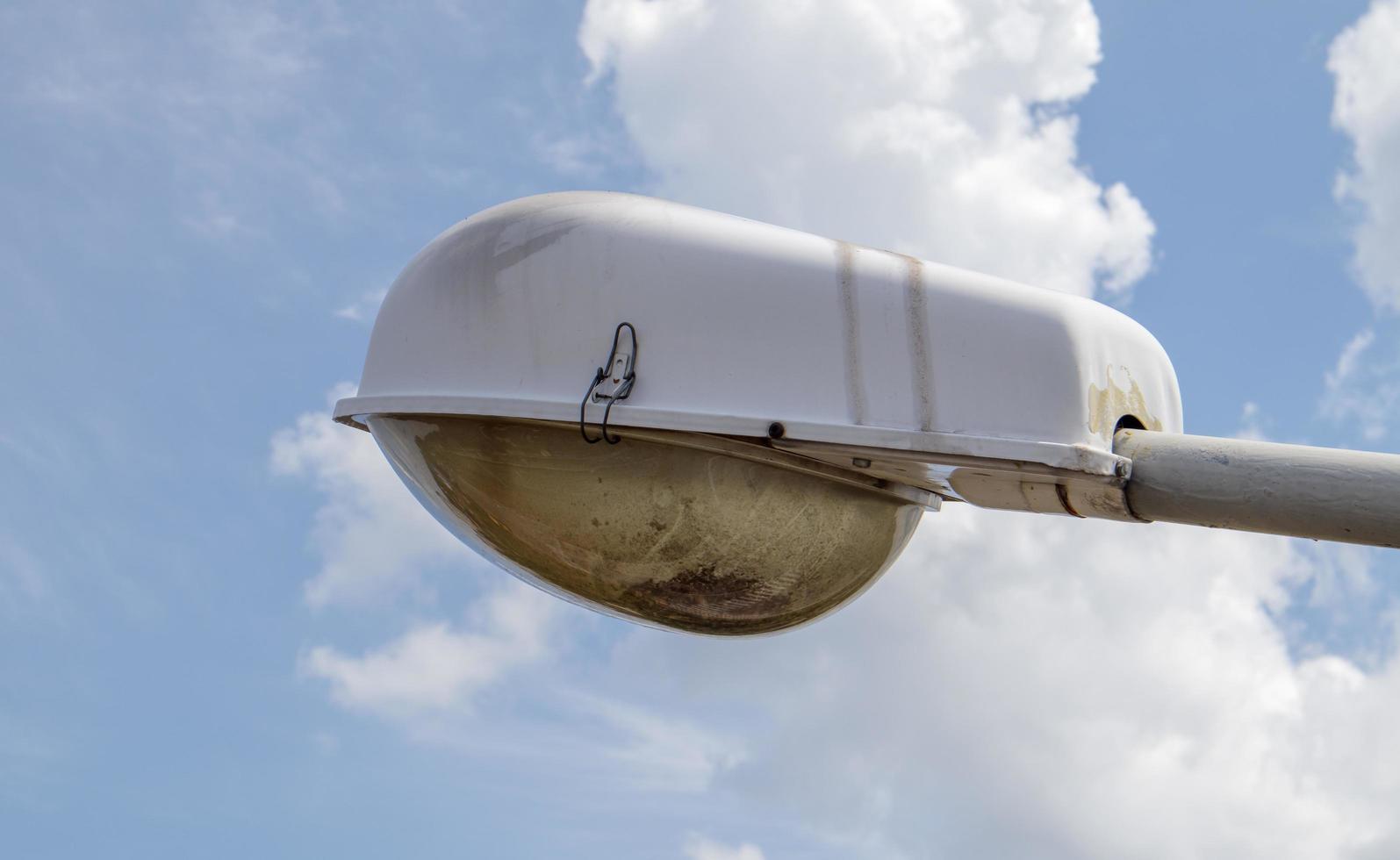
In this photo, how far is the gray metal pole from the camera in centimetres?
430

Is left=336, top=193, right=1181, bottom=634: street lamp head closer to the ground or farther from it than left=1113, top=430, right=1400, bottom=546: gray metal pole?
farther from it

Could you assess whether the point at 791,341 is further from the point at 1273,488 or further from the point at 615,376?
the point at 1273,488

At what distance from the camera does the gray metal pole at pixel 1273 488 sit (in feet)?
14.1

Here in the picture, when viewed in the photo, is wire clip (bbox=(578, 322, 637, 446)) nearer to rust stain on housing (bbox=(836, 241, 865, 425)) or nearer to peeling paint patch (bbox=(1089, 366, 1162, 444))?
rust stain on housing (bbox=(836, 241, 865, 425))

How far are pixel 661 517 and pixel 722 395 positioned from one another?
0.52m

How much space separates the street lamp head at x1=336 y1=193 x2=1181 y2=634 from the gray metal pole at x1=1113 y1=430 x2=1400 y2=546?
15 cm

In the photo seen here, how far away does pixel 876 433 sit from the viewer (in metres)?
4.71

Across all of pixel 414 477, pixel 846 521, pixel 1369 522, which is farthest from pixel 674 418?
pixel 1369 522

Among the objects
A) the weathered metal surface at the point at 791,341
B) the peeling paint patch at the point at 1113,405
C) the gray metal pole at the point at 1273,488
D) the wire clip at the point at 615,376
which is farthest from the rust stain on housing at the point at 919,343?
the wire clip at the point at 615,376

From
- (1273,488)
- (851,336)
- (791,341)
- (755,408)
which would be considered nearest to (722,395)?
(755,408)

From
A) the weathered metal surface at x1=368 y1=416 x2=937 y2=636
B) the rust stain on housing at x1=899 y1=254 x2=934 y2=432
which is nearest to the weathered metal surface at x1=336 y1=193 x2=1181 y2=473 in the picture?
the rust stain on housing at x1=899 y1=254 x2=934 y2=432

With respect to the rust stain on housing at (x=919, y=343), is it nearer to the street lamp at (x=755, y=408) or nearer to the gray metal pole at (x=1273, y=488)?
the street lamp at (x=755, y=408)

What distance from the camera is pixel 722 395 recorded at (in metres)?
4.78

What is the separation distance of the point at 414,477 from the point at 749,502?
1.38 meters
